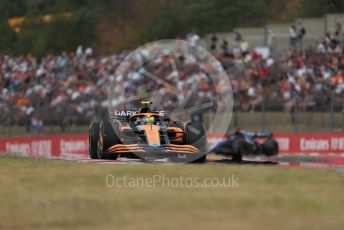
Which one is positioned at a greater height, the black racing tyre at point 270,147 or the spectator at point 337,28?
the spectator at point 337,28

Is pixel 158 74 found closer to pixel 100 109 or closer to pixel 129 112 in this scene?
pixel 100 109

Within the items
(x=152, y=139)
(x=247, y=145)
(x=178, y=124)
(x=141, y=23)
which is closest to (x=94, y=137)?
(x=152, y=139)

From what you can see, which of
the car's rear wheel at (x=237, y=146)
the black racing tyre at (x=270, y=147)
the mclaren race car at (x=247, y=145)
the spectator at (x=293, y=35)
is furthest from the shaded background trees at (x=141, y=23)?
the car's rear wheel at (x=237, y=146)

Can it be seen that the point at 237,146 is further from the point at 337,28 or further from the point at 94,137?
the point at 337,28

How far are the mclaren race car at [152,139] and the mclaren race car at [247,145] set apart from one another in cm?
844

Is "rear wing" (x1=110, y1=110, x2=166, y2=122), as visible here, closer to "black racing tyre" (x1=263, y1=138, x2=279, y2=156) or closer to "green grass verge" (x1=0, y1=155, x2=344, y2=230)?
"green grass verge" (x1=0, y1=155, x2=344, y2=230)

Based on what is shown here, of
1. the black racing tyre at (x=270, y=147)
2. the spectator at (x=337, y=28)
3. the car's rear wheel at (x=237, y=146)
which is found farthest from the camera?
the spectator at (x=337, y=28)

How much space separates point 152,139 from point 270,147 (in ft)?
34.9

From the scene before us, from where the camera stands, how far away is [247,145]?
2642cm

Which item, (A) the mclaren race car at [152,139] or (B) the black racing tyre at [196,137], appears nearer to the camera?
(A) the mclaren race car at [152,139]

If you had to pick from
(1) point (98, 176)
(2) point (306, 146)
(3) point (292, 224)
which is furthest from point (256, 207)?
(2) point (306, 146)

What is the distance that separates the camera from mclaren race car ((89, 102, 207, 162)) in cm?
1683

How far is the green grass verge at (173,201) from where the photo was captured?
8.96 m

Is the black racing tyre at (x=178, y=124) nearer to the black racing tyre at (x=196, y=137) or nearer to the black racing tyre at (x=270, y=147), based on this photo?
the black racing tyre at (x=196, y=137)
